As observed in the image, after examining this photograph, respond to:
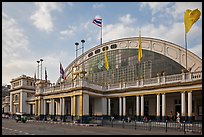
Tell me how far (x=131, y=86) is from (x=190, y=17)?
14355 millimetres

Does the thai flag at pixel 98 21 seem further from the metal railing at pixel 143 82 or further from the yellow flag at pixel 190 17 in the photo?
A: the yellow flag at pixel 190 17

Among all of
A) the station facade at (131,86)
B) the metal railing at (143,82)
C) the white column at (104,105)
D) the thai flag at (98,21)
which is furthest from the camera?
the thai flag at (98,21)

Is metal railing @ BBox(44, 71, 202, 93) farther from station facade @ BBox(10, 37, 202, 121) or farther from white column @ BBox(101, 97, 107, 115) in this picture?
white column @ BBox(101, 97, 107, 115)

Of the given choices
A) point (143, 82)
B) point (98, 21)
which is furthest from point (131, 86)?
point (98, 21)

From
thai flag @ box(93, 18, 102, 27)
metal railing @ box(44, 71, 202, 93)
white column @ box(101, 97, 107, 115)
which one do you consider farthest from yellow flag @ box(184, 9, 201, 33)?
white column @ box(101, 97, 107, 115)

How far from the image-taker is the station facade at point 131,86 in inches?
1463

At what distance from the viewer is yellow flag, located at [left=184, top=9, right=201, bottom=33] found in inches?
1281

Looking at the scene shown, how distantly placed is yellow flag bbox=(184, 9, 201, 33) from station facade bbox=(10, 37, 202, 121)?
18.9 ft

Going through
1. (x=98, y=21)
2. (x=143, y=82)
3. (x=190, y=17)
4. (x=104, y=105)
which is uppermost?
(x=98, y=21)

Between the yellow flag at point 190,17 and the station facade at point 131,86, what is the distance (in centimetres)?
577

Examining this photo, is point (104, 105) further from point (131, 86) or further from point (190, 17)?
point (190, 17)

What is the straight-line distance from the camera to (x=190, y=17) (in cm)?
3322

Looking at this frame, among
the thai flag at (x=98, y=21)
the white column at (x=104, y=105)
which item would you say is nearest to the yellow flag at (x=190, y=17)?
the thai flag at (x=98, y=21)

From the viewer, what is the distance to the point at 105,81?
53.3 metres
